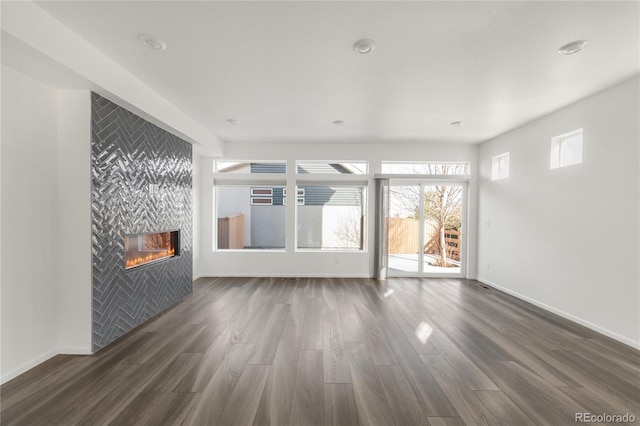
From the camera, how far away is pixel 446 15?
5.84 ft

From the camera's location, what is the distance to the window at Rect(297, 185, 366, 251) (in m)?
5.31

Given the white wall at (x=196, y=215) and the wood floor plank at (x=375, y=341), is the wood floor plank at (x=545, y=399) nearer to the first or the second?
the wood floor plank at (x=375, y=341)

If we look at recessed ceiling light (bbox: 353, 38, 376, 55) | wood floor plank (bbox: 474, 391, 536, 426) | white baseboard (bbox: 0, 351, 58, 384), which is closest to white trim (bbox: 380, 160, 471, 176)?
recessed ceiling light (bbox: 353, 38, 376, 55)

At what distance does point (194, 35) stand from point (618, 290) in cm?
489

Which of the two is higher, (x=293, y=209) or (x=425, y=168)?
(x=425, y=168)

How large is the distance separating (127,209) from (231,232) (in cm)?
258

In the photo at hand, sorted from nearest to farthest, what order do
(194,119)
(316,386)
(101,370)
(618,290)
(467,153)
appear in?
(316,386), (101,370), (618,290), (194,119), (467,153)

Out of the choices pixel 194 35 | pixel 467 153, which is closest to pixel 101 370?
pixel 194 35

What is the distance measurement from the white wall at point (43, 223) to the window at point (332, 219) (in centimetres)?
349

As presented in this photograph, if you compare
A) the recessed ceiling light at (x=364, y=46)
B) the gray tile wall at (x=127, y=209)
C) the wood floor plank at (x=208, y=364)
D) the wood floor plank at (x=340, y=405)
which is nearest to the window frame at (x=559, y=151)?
the recessed ceiling light at (x=364, y=46)

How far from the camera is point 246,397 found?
1789 mm

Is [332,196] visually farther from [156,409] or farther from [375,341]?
[156,409]

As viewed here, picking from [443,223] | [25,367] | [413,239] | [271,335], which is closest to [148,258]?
[25,367]

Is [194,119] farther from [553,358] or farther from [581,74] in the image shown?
[553,358]
